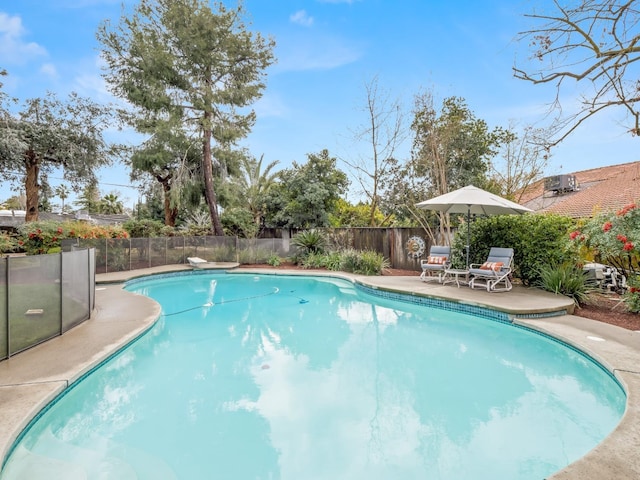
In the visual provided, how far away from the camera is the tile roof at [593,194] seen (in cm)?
1238

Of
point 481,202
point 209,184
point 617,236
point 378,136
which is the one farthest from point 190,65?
point 617,236

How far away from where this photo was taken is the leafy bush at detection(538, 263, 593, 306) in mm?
6574

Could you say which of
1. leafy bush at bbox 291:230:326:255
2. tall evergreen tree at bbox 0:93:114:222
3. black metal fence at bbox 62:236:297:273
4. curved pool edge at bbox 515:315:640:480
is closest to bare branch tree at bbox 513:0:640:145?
curved pool edge at bbox 515:315:640:480

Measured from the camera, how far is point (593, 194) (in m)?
14.6

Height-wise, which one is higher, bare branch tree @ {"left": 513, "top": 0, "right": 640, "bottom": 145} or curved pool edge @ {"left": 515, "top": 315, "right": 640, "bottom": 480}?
bare branch tree @ {"left": 513, "top": 0, "right": 640, "bottom": 145}

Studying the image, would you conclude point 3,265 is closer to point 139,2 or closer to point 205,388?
point 205,388

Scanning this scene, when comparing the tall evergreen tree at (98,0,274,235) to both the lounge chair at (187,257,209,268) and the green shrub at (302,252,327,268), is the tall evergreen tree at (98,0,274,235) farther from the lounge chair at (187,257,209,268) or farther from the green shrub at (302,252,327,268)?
the green shrub at (302,252,327,268)

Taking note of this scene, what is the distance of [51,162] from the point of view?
1461 cm

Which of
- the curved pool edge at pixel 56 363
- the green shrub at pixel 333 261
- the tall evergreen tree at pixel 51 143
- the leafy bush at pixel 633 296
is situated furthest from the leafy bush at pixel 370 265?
the tall evergreen tree at pixel 51 143

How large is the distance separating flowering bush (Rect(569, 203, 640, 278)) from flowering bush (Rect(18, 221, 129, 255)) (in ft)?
39.8

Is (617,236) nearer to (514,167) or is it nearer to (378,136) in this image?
(514,167)

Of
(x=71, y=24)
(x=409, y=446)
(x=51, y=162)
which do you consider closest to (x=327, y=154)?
(x=71, y=24)

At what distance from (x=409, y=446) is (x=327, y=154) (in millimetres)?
13346

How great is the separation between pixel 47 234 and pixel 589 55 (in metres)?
12.6
